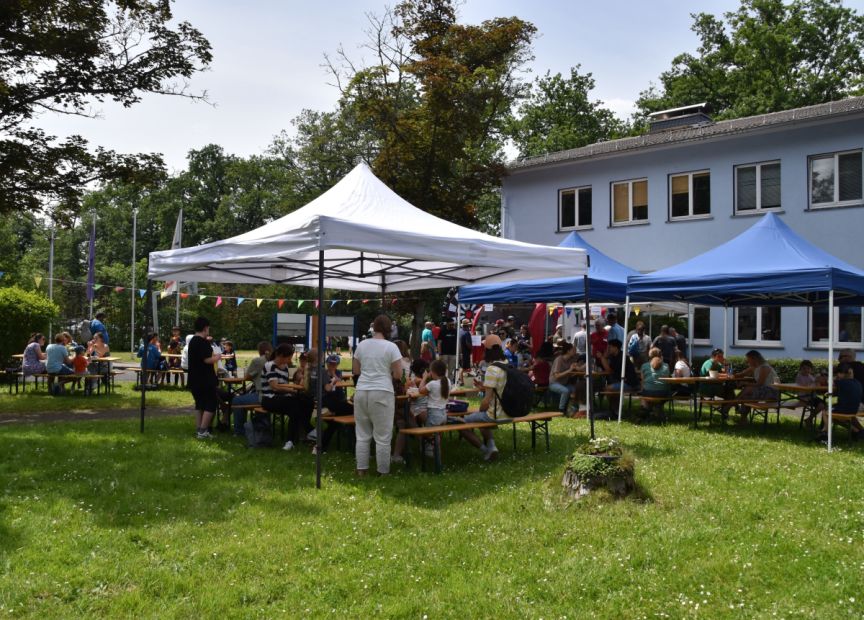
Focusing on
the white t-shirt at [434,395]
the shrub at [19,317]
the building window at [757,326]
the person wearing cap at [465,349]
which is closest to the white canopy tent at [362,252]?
the white t-shirt at [434,395]

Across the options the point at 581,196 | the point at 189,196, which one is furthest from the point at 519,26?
the point at 189,196

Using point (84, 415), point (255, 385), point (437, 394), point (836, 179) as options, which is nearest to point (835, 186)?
point (836, 179)

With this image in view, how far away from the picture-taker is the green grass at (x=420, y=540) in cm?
457

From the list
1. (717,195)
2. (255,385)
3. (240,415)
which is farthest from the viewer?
(717,195)

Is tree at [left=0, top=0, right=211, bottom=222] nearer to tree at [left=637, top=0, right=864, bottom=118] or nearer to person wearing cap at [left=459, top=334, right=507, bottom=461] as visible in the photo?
person wearing cap at [left=459, top=334, right=507, bottom=461]

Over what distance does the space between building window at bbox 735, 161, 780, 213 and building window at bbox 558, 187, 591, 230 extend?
4.98 meters

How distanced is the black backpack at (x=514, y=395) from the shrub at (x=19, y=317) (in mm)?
14289

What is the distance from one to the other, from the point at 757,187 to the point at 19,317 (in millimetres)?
20058

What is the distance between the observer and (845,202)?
19.8m

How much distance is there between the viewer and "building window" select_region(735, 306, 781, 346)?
21188mm

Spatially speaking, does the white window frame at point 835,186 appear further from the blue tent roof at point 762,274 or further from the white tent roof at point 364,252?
the white tent roof at point 364,252

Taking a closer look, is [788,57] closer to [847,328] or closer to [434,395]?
[847,328]

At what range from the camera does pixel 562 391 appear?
13234 millimetres

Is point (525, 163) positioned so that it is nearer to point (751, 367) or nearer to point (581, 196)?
point (581, 196)
